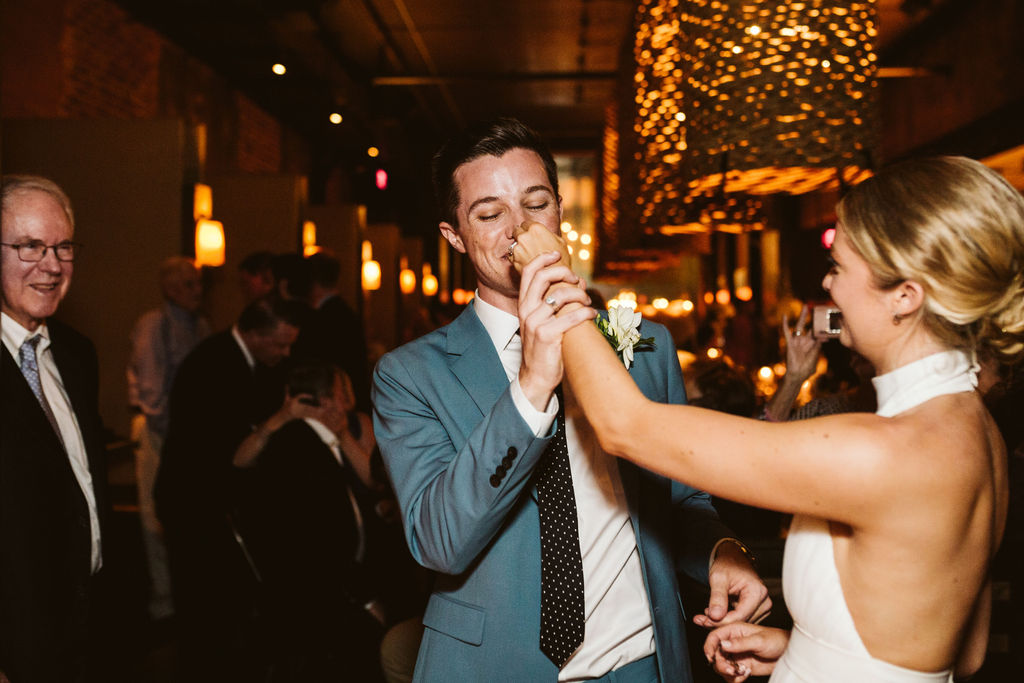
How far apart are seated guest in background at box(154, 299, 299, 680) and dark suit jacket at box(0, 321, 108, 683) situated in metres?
1.31

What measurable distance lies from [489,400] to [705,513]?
52 centimetres

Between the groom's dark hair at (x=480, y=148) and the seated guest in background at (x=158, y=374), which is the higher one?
the groom's dark hair at (x=480, y=148)

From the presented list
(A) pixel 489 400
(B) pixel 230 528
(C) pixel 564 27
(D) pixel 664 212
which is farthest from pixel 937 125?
(A) pixel 489 400

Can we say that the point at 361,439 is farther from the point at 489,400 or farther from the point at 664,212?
the point at 489,400

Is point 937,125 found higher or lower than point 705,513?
higher

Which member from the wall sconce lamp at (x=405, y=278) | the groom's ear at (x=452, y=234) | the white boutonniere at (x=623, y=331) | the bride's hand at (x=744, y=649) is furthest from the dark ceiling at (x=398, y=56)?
the bride's hand at (x=744, y=649)

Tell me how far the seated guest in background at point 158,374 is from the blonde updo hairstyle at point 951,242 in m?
4.77

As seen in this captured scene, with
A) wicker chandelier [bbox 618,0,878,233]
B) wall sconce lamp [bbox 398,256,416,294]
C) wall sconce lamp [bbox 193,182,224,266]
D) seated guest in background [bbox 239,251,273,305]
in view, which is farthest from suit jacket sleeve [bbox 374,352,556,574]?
wall sconce lamp [bbox 398,256,416,294]

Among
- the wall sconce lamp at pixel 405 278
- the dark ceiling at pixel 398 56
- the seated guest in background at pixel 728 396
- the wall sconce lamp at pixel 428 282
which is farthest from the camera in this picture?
the wall sconce lamp at pixel 428 282

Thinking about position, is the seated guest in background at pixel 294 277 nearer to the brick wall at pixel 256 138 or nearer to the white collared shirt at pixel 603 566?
the white collared shirt at pixel 603 566

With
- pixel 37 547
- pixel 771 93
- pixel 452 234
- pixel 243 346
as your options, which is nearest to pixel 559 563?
pixel 452 234

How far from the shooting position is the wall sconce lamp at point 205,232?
245 inches

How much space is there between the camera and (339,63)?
10.3 m

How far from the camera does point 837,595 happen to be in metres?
1.19
